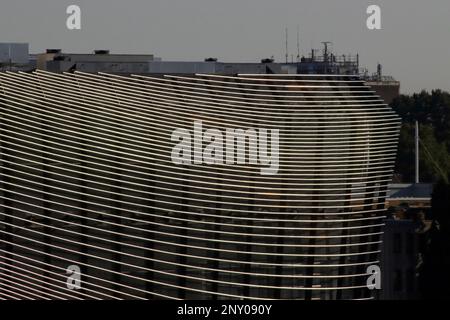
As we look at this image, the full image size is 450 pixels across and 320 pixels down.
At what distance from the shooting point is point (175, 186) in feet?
283

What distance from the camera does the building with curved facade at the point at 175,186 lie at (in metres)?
83.4

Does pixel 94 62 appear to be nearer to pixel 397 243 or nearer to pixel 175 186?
pixel 175 186

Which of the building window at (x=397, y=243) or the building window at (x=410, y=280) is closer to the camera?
the building window at (x=410, y=280)

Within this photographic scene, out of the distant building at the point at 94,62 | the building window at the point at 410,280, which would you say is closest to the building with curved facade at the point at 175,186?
the distant building at the point at 94,62

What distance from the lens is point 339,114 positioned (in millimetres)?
91812

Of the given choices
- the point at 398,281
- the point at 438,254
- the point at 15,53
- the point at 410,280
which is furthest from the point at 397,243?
the point at 15,53

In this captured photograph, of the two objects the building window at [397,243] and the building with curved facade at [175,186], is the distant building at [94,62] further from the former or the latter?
the building window at [397,243]

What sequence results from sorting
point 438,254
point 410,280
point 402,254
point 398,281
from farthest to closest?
point 402,254
point 410,280
point 398,281
point 438,254

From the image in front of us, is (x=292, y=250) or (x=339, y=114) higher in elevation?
(x=339, y=114)

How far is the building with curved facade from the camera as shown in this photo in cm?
8338

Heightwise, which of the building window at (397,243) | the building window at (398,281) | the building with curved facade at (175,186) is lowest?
the building window at (398,281)

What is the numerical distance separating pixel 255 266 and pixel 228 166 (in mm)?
4714
